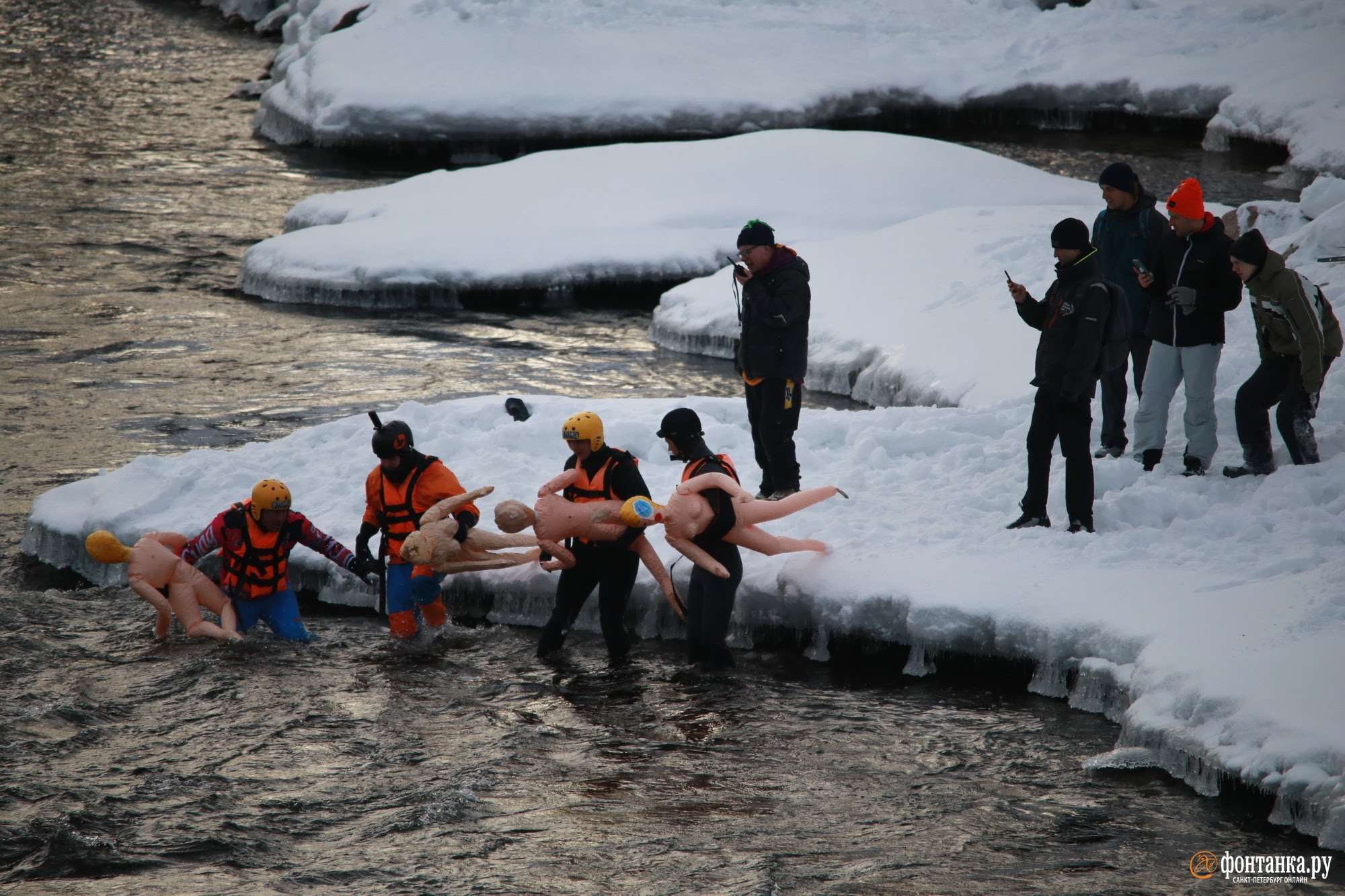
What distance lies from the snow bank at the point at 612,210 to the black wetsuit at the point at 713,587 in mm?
10943

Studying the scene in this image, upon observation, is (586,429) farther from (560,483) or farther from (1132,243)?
(1132,243)

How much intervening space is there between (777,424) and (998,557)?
167cm

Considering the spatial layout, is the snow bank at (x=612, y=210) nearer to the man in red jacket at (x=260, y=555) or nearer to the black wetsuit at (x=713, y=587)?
the man in red jacket at (x=260, y=555)

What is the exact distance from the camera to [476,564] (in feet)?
26.3

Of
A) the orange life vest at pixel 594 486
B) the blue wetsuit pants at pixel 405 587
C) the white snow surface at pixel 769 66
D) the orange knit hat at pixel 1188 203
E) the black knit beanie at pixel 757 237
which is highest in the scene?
the white snow surface at pixel 769 66

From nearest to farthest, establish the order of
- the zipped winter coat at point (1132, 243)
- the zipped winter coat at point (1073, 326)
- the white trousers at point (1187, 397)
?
the zipped winter coat at point (1073, 326), the white trousers at point (1187, 397), the zipped winter coat at point (1132, 243)

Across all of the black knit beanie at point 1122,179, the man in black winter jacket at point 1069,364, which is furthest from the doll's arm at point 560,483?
the black knit beanie at point 1122,179

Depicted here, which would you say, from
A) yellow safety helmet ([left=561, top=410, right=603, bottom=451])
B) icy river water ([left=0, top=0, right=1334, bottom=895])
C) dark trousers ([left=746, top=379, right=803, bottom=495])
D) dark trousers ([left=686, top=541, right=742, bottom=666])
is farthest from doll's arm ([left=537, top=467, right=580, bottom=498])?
dark trousers ([left=746, top=379, right=803, bottom=495])

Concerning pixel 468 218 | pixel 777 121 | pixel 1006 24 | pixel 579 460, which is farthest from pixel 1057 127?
pixel 579 460

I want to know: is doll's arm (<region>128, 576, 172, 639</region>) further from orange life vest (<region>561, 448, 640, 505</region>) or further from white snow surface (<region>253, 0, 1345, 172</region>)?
white snow surface (<region>253, 0, 1345, 172</region>)

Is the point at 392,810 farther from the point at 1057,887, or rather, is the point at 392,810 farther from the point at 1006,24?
the point at 1006,24

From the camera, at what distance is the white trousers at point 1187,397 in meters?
8.31

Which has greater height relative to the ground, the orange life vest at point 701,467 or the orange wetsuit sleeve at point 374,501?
Answer: the orange life vest at point 701,467

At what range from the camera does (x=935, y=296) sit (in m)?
14.5
